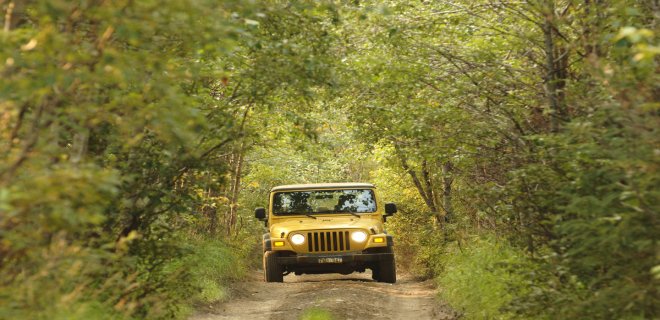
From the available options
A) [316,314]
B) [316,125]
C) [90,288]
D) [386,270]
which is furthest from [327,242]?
[90,288]

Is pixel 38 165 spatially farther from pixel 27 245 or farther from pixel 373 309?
pixel 373 309

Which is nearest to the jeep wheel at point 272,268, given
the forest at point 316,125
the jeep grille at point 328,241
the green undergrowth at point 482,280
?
the jeep grille at point 328,241

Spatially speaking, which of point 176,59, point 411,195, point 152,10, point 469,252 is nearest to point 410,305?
point 469,252

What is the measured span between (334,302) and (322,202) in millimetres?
3850

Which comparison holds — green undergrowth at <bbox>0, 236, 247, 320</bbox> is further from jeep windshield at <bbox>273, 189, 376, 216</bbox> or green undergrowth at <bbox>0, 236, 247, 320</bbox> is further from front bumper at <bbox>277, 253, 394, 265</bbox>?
jeep windshield at <bbox>273, 189, 376, 216</bbox>

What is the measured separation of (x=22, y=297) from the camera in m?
4.88

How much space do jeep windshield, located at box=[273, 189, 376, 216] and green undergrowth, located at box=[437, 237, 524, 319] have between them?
1824 millimetres

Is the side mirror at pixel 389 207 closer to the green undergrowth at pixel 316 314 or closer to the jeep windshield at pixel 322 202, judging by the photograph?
the jeep windshield at pixel 322 202

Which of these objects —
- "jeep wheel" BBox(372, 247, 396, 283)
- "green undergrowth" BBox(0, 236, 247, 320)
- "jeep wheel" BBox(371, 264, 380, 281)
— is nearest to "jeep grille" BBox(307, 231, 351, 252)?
"jeep wheel" BBox(372, 247, 396, 283)

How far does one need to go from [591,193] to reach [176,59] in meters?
3.59

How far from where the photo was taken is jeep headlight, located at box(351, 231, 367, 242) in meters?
13.2

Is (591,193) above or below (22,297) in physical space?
above

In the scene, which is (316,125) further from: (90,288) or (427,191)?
(427,191)

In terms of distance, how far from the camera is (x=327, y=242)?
13.2 m
